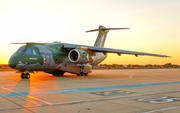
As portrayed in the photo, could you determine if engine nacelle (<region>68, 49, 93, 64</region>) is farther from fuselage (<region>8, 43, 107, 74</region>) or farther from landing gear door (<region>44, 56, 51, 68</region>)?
landing gear door (<region>44, 56, 51, 68</region>)

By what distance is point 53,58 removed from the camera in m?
17.8

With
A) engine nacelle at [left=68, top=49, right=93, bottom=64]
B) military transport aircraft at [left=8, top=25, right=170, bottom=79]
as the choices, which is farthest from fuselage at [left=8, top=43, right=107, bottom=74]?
engine nacelle at [left=68, top=49, right=93, bottom=64]

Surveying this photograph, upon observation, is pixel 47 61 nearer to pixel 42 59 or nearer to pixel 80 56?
pixel 42 59

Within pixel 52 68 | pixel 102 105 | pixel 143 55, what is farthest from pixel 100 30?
pixel 102 105

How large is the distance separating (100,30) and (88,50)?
5538 mm

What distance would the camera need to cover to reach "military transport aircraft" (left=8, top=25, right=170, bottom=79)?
15.6 meters

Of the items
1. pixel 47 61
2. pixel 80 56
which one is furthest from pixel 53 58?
pixel 80 56

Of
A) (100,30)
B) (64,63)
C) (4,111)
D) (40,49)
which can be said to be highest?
(100,30)

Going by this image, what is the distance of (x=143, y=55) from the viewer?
19281 mm

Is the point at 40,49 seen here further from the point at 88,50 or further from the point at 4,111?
the point at 4,111

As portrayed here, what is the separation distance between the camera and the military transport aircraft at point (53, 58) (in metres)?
15.6

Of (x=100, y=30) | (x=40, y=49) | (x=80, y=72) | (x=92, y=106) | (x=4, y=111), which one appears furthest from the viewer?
(x=100, y=30)

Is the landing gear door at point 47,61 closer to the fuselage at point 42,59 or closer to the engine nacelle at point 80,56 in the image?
the fuselage at point 42,59

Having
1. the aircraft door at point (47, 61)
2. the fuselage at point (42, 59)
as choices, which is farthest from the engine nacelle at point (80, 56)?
the aircraft door at point (47, 61)
